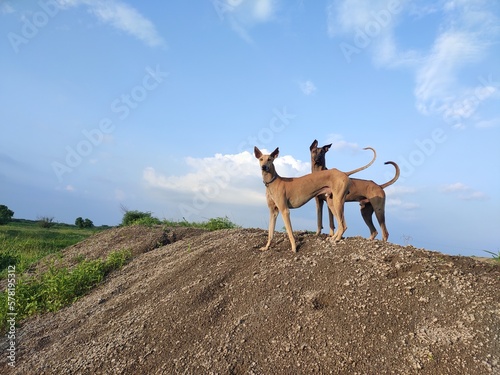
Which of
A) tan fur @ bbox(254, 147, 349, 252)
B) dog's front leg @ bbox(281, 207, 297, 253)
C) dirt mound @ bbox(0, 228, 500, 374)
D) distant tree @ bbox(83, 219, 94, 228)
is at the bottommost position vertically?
dirt mound @ bbox(0, 228, 500, 374)

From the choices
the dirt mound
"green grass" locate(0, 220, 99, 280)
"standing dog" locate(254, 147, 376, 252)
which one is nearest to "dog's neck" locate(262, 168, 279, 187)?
"standing dog" locate(254, 147, 376, 252)

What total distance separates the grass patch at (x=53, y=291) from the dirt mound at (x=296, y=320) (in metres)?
0.83

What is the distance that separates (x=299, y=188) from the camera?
6.43 meters

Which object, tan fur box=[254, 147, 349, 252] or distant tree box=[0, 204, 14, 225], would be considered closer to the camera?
tan fur box=[254, 147, 349, 252]

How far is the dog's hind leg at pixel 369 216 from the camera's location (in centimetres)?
743

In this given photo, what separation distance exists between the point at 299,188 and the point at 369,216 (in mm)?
1899

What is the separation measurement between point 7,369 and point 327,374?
4581mm

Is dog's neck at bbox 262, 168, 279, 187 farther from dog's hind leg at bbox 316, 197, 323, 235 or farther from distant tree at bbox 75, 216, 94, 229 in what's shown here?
distant tree at bbox 75, 216, 94, 229

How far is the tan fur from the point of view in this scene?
6.39 metres

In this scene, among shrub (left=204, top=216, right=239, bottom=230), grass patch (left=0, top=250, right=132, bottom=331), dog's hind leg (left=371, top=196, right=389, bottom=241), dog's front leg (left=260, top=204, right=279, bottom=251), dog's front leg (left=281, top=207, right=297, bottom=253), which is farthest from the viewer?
shrub (left=204, top=216, right=239, bottom=230)

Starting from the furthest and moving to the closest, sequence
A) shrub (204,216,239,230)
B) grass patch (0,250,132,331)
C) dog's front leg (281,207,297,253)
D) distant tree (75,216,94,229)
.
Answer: distant tree (75,216,94,229)
shrub (204,216,239,230)
grass patch (0,250,132,331)
dog's front leg (281,207,297,253)

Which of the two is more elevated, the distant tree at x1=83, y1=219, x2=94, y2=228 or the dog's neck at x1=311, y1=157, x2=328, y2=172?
the distant tree at x1=83, y1=219, x2=94, y2=228

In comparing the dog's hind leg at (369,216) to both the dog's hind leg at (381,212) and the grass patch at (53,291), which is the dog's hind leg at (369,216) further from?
the grass patch at (53,291)

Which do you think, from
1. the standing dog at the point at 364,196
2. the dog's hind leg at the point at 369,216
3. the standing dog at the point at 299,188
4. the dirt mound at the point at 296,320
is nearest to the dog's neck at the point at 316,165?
the standing dog at the point at 364,196
